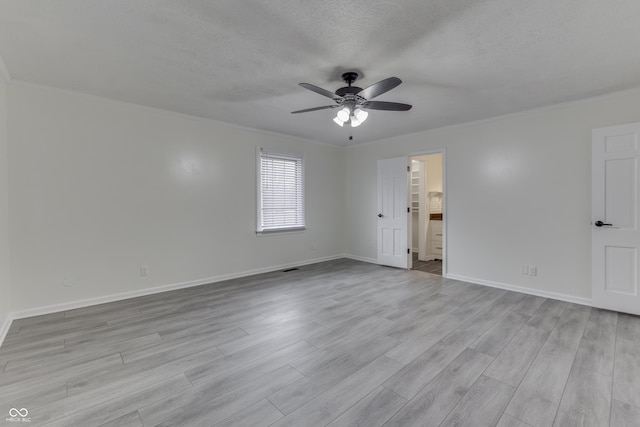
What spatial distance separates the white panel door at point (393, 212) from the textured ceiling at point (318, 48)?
1.98 metres

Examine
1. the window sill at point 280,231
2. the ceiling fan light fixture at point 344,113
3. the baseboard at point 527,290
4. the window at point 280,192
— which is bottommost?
the baseboard at point 527,290

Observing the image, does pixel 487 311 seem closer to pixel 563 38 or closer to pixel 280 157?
pixel 563 38

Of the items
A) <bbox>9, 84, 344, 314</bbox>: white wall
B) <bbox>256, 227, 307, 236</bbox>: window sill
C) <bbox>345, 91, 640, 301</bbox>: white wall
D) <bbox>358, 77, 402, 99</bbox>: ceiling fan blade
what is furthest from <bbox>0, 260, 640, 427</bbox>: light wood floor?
<bbox>358, 77, 402, 99</bbox>: ceiling fan blade

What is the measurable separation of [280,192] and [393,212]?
2.25 m

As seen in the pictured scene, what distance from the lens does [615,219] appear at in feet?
11.0

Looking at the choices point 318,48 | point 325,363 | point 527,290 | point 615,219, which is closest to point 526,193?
point 615,219

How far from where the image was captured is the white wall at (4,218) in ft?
9.33

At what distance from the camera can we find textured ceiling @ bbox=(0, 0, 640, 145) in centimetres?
196

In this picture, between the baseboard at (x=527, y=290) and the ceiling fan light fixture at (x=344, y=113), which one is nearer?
the ceiling fan light fixture at (x=344, y=113)

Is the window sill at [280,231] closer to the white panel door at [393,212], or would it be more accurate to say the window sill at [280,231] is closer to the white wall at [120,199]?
the white wall at [120,199]

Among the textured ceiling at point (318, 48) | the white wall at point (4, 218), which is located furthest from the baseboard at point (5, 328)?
the textured ceiling at point (318, 48)

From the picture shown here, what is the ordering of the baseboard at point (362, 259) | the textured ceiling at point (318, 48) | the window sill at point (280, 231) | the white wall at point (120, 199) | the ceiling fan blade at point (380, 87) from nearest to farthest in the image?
the textured ceiling at point (318, 48) → the ceiling fan blade at point (380, 87) → the white wall at point (120, 199) → the window sill at point (280, 231) → the baseboard at point (362, 259)

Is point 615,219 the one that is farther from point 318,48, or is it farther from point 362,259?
point 362,259

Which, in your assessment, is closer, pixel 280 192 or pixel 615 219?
pixel 615 219
